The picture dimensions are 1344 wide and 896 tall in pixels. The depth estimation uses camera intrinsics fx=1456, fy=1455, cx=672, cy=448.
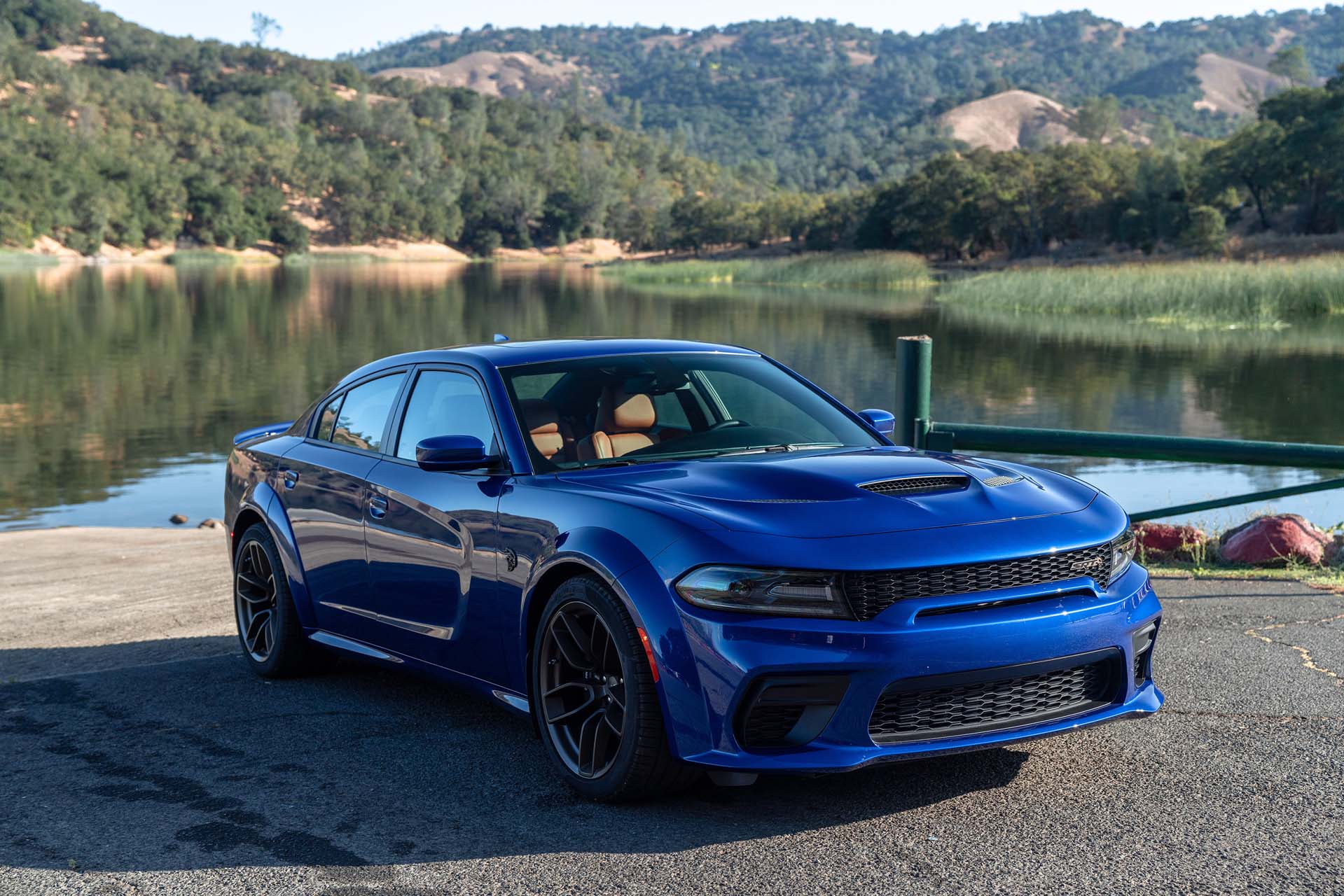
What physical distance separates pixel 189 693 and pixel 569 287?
8272 centimetres

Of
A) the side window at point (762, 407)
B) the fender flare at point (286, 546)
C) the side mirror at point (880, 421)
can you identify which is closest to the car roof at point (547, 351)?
the side window at point (762, 407)

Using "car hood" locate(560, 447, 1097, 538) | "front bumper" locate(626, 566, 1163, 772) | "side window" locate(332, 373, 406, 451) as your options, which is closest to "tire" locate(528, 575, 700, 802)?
"front bumper" locate(626, 566, 1163, 772)

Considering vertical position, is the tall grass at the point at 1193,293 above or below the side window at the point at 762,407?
below

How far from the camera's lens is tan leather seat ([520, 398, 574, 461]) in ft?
17.5

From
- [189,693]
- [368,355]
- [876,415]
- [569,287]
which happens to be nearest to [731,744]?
[876,415]

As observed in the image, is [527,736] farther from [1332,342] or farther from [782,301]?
[782,301]

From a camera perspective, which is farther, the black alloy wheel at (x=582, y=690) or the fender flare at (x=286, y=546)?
the fender flare at (x=286, y=546)

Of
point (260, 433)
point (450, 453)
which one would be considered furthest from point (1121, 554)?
point (260, 433)

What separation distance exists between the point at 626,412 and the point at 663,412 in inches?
6.2

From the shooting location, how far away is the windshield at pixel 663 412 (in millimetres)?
5414

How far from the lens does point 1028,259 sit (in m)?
91.1

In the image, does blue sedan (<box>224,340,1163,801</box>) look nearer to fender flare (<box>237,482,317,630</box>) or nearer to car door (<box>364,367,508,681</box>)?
car door (<box>364,367,508,681</box>)

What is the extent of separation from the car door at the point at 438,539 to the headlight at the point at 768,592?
42.1 inches

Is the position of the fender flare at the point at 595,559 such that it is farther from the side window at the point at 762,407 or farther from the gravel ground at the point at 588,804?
the side window at the point at 762,407
